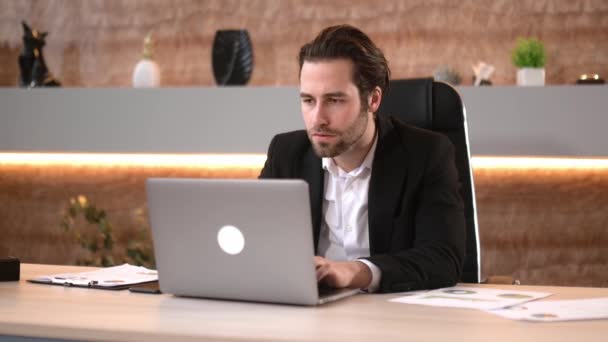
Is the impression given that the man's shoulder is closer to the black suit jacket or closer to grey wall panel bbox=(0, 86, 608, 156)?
the black suit jacket

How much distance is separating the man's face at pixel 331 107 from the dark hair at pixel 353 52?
18mm

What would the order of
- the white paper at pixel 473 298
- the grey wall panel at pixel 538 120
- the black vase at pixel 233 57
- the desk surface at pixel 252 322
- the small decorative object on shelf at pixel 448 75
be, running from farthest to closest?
the black vase at pixel 233 57 < the small decorative object on shelf at pixel 448 75 < the grey wall panel at pixel 538 120 < the white paper at pixel 473 298 < the desk surface at pixel 252 322

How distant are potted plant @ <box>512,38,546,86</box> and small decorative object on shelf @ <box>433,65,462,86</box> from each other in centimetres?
24

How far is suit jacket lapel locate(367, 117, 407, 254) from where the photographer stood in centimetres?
219

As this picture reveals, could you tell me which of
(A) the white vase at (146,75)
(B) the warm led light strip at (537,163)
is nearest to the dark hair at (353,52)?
(B) the warm led light strip at (537,163)

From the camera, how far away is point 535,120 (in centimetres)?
335

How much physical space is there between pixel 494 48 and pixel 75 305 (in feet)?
7.82

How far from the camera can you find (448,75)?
3564 mm

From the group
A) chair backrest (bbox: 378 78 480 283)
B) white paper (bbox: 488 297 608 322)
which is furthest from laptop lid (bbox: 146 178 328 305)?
chair backrest (bbox: 378 78 480 283)

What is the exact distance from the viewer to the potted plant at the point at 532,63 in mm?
3453

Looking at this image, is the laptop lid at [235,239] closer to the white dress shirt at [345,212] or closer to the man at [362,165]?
the man at [362,165]

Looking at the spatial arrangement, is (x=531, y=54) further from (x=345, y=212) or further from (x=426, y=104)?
(x=345, y=212)

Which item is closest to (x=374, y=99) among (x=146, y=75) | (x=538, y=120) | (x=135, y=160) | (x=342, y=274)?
(x=342, y=274)

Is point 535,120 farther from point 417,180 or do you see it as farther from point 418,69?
point 417,180
